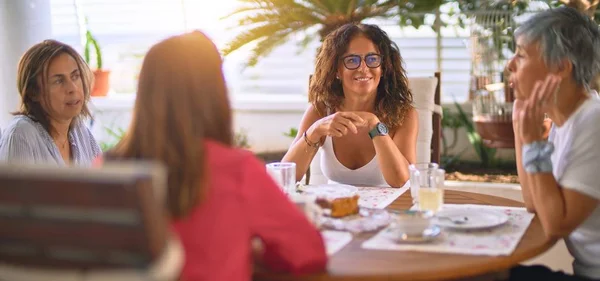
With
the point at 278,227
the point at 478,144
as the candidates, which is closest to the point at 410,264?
the point at 278,227

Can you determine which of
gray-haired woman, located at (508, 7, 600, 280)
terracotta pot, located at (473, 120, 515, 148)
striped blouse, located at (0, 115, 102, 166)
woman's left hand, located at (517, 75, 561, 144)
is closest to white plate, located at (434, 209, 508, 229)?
gray-haired woman, located at (508, 7, 600, 280)

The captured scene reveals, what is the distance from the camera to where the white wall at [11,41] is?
15.6ft

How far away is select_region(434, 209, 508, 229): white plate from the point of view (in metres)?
2.02

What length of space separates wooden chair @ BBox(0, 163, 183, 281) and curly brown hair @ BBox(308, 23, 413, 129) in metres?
1.91

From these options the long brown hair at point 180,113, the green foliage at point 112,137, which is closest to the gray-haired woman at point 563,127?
the long brown hair at point 180,113

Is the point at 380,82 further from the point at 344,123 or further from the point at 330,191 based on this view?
the point at 330,191

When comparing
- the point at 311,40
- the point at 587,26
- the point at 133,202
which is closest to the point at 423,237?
the point at 587,26

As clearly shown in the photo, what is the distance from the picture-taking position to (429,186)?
2.17 meters

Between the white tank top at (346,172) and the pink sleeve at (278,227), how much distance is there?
1332 millimetres

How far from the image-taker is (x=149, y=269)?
1206 millimetres

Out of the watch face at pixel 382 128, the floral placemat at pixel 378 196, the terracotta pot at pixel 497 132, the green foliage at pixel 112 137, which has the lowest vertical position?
the green foliage at pixel 112 137

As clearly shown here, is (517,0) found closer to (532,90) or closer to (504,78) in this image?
(504,78)

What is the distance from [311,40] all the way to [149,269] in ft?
16.1

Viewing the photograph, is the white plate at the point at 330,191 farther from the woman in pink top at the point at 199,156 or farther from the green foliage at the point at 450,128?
the green foliage at the point at 450,128
